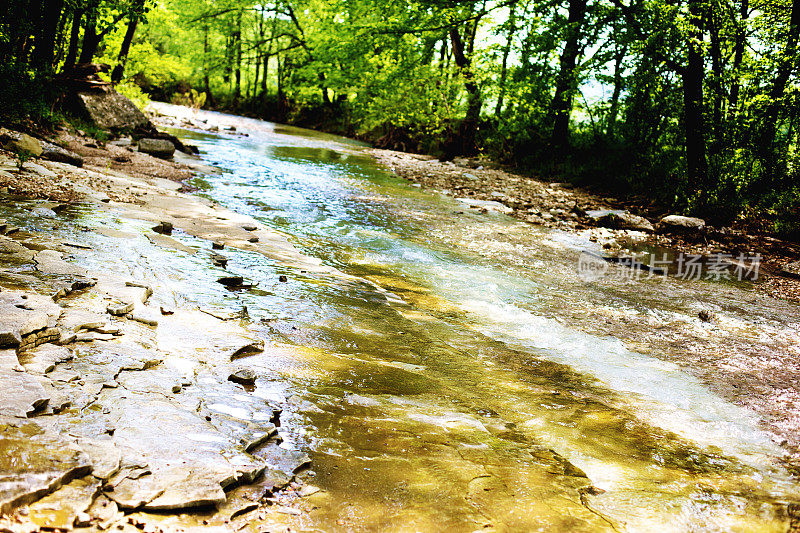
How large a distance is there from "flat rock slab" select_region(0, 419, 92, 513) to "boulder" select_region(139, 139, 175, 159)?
31.7 feet

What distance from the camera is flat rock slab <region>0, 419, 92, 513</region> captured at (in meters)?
1.53

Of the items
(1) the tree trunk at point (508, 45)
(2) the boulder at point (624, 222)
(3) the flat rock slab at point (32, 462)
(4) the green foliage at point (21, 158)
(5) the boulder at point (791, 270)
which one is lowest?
(3) the flat rock slab at point (32, 462)

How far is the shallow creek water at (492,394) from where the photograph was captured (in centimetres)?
204

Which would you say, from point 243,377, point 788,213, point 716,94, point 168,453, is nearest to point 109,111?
point 243,377

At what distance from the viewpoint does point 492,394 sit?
2967mm

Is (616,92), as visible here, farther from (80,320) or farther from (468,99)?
(80,320)

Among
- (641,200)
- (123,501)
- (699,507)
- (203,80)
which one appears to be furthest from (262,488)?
(203,80)

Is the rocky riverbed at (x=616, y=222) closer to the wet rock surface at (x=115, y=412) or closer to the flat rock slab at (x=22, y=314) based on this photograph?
the wet rock surface at (x=115, y=412)

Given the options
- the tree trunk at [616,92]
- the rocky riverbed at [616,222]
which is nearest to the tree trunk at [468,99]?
the rocky riverbed at [616,222]

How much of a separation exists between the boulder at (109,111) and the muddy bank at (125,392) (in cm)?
784

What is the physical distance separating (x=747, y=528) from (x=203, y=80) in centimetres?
4292

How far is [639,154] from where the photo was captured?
1170cm

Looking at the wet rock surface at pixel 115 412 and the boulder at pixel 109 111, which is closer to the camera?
the wet rock surface at pixel 115 412

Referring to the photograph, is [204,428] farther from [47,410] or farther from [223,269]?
[223,269]
